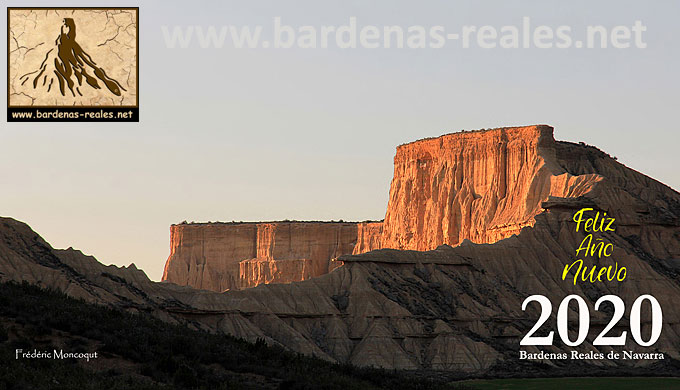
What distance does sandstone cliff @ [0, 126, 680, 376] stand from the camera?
311 ft

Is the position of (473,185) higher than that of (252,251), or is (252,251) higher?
(473,185)

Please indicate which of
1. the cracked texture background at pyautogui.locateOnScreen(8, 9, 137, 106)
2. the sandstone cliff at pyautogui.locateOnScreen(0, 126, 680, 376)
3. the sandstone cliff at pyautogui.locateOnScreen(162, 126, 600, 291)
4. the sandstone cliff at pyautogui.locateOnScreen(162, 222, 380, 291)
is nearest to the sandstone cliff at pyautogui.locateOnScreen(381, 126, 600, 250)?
the sandstone cliff at pyautogui.locateOnScreen(162, 126, 600, 291)

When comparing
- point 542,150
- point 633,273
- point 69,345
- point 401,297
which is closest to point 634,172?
point 542,150

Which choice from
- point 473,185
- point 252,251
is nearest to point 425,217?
point 473,185

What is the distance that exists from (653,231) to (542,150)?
51.4 feet

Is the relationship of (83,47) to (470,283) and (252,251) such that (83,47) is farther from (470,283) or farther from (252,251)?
(252,251)

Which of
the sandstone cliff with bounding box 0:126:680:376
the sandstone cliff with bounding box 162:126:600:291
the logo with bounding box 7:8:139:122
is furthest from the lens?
the sandstone cliff with bounding box 162:126:600:291

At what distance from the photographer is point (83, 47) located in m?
44.9

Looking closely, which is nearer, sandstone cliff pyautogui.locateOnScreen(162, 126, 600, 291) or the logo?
the logo

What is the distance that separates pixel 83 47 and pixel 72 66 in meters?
0.75

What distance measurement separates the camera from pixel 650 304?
11962 cm

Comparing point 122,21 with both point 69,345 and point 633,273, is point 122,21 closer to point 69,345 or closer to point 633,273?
point 69,345

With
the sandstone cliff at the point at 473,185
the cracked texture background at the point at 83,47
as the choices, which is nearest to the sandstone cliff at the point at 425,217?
the sandstone cliff at the point at 473,185

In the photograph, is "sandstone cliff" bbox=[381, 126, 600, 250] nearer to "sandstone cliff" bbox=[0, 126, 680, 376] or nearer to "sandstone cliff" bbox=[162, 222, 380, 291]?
"sandstone cliff" bbox=[0, 126, 680, 376]
